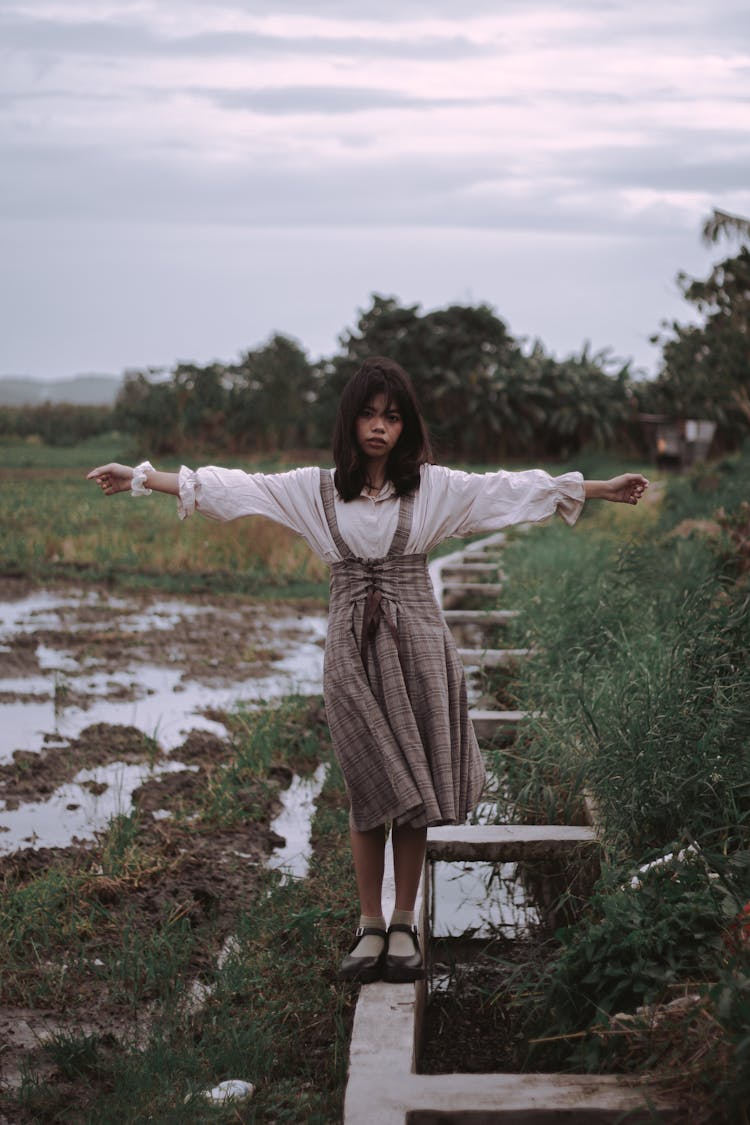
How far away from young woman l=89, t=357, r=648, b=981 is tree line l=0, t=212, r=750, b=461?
20256mm

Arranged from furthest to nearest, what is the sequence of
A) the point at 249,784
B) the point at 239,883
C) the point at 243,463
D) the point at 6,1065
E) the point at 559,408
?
the point at 559,408, the point at 243,463, the point at 249,784, the point at 239,883, the point at 6,1065

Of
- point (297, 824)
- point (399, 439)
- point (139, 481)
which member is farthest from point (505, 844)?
point (139, 481)

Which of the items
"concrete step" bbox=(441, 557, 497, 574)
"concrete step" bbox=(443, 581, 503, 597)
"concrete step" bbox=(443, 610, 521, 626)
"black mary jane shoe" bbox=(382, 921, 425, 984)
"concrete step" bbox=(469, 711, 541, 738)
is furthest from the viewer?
"concrete step" bbox=(441, 557, 497, 574)

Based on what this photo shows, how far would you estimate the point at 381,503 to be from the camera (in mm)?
3326

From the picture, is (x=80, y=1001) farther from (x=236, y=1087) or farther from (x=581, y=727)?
(x=581, y=727)

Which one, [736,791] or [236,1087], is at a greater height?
[736,791]

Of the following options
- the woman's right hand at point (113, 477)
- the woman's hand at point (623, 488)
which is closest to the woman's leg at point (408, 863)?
the woman's hand at point (623, 488)

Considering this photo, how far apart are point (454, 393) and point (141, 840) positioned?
1099 inches

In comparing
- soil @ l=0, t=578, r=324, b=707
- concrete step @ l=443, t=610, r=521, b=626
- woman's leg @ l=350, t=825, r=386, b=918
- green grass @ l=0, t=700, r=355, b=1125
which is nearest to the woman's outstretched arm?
woman's leg @ l=350, t=825, r=386, b=918

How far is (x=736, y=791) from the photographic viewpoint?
3.57 m

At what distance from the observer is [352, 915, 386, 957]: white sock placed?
10.5 ft

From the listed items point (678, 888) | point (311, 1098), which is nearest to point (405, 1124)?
point (311, 1098)

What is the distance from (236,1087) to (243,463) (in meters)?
20.2

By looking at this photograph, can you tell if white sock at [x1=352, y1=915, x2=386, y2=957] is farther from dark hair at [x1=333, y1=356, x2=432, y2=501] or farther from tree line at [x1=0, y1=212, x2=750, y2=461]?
tree line at [x1=0, y1=212, x2=750, y2=461]
